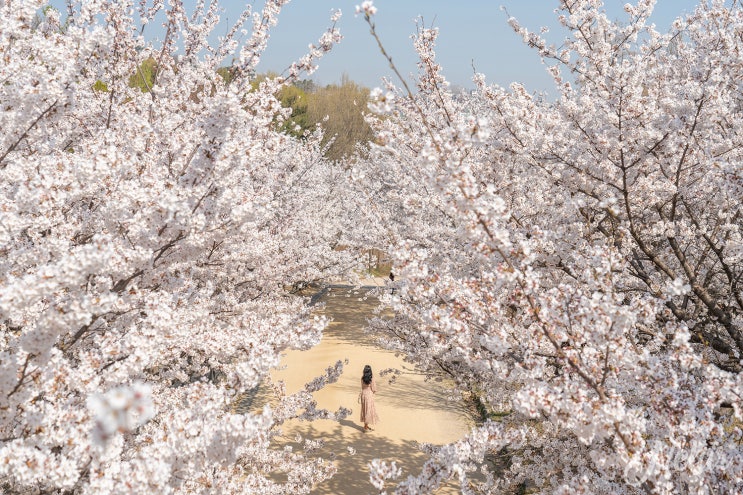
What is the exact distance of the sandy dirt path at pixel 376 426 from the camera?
788 cm

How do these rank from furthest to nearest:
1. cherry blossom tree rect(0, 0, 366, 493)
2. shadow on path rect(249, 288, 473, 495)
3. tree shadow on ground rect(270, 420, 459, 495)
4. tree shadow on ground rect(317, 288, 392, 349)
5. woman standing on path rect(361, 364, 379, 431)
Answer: tree shadow on ground rect(317, 288, 392, 349)
woman standing on path rect(361, 364, 379, 431)
shadow on path rect(249, 288, 473, 495)
tree shadow on ground rect(270, 420, 459, 495)
cherry blossom tree rect(0, 0, 366, 493)

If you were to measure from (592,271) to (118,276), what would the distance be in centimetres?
308

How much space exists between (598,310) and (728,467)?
975mm

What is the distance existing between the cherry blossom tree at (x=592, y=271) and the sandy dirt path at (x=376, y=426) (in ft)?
5.60

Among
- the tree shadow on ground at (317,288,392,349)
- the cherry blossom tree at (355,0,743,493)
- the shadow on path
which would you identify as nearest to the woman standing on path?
the shadow on path

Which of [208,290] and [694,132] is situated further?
[208,290]

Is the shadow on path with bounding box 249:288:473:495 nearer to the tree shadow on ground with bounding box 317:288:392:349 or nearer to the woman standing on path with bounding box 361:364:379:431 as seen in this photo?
the woman standing on path with bounding box 361:364:379:431

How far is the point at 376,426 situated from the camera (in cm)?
933

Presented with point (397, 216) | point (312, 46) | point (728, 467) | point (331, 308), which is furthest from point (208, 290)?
point (331, 308)

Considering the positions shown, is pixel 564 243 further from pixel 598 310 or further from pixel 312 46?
pixel 312 46

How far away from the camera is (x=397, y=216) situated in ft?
53.3

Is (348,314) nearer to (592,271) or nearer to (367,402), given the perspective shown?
(367,402)

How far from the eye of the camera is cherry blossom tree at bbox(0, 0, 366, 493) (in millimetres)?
2146

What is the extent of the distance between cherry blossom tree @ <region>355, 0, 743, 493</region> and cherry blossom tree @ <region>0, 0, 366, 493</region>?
43.4 inches
